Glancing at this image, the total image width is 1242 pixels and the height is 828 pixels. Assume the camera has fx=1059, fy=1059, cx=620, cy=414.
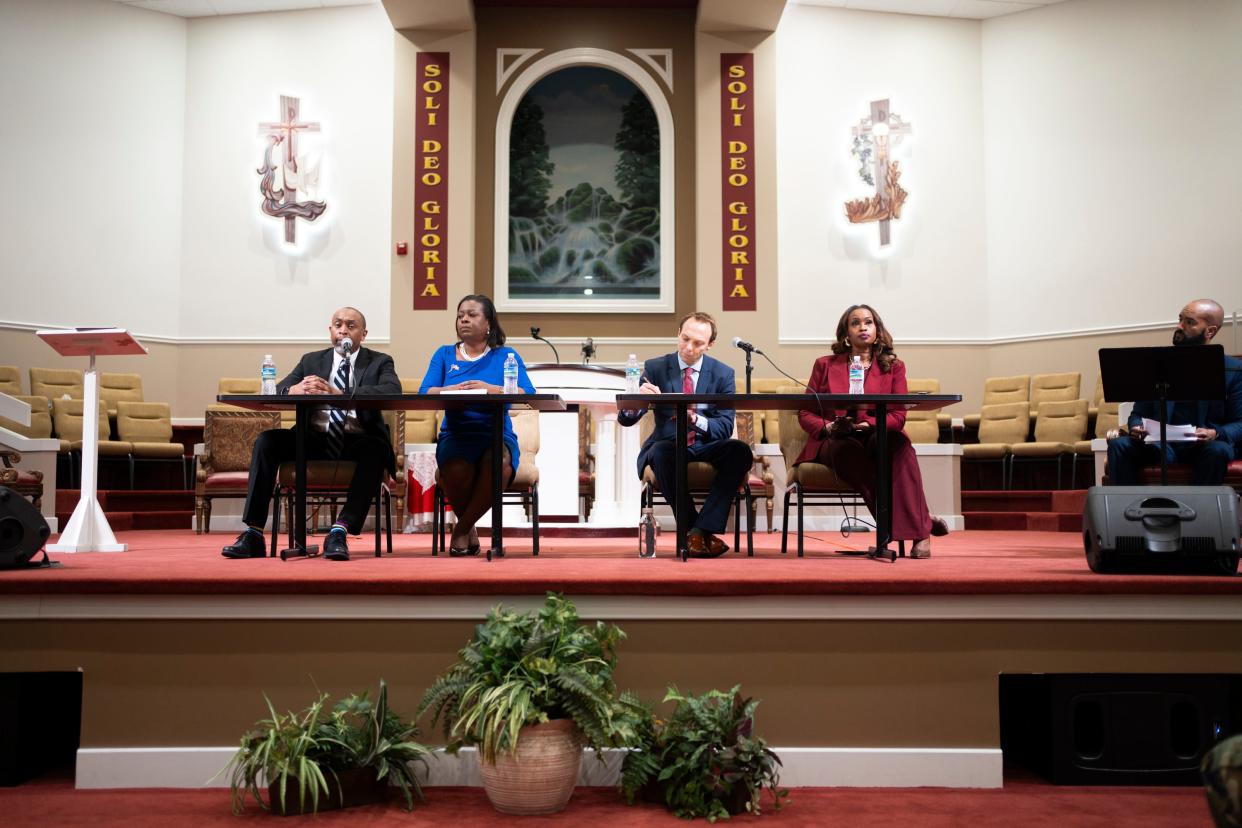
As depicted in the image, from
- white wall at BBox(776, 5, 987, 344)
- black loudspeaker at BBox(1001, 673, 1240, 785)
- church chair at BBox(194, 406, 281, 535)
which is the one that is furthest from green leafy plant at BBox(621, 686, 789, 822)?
white wall at BBox(776, 5, 987, 344)

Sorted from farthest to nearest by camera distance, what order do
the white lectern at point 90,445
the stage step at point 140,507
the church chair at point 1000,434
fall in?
the church chair at point 1000,434
the stage step at point 140,507
the white lectern at point 90,445

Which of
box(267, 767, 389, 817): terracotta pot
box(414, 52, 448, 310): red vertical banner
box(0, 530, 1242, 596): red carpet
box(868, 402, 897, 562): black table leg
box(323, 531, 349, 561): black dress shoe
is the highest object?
box(414, 52, 448, 310): red vertical banner

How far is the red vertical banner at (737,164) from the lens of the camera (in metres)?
9.47

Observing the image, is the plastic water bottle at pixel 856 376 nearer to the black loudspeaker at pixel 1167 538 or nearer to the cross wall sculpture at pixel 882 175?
the black loudspeaker at pixel 1167 538

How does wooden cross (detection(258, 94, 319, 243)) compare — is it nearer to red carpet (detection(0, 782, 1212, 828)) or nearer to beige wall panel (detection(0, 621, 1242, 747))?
beige wall panel (detection(0, 621, 1242, 747))

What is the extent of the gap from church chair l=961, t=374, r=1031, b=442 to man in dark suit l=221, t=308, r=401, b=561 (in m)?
6.36

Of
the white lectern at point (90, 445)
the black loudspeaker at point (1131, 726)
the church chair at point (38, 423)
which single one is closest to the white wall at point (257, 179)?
the church chair at point (38, 423)

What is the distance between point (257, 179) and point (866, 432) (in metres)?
7.52

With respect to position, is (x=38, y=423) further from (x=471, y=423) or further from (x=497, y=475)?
(x=497, y=475)

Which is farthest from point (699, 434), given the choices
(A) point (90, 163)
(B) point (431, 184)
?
(A) point (90, 163)

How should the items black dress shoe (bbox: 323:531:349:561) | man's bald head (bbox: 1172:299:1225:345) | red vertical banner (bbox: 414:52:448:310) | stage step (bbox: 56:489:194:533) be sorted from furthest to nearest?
red vertical banner (bbox: 414:52:448:310) < stage step (bbox: 56:489:194:533) < man's bald head (bbox: 1172:299:1225:345) < black dress shoe (bbox: 323:531:349:561)

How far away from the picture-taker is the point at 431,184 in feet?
30.7

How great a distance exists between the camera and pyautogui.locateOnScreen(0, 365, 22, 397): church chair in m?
8.58

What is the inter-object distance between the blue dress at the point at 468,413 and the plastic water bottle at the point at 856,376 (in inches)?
49.9
